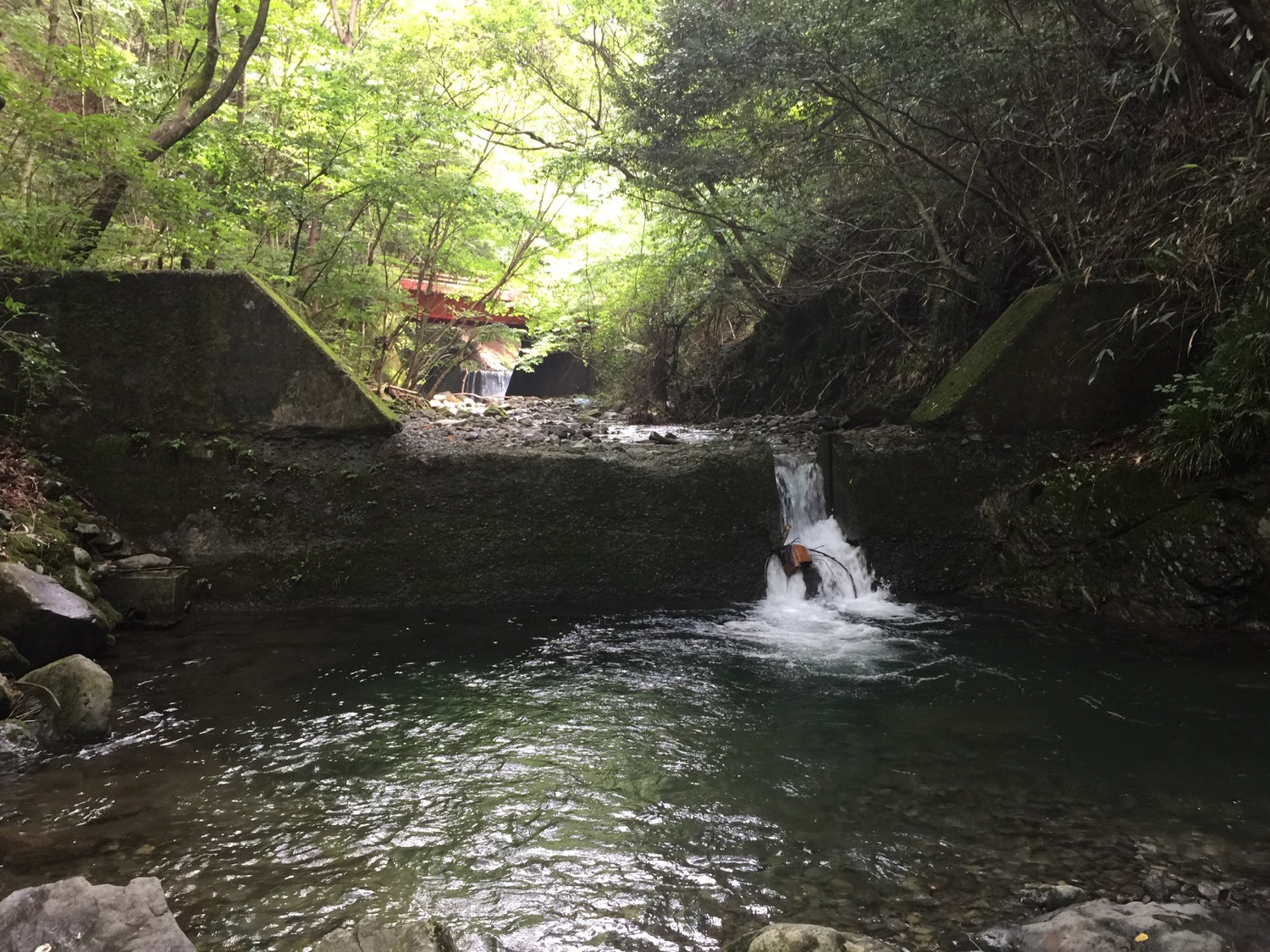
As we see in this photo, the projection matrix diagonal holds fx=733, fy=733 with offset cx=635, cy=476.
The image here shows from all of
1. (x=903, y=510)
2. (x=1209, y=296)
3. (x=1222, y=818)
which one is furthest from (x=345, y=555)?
(x=1209, y=296)

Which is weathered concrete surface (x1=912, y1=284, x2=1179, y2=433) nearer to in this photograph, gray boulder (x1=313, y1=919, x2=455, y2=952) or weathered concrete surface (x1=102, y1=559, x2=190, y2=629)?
gray boulder (x1=313, y1=919, x2=455, y2=952)

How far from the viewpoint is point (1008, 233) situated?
368 inches

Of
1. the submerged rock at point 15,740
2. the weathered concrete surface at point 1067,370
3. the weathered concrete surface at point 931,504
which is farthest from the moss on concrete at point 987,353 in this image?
the submerged rock at point 15,740

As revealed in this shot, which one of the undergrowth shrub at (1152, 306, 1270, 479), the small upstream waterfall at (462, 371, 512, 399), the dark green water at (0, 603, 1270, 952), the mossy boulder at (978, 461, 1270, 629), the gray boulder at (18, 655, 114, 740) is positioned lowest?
the dark green water at (0, 603, 1270, 952)

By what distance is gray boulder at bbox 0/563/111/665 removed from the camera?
4.83 meters

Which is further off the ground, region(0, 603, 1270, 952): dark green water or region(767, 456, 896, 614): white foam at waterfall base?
region(767, 456, 896, 614): white foam at waterfall base

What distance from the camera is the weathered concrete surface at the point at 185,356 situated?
689 cm

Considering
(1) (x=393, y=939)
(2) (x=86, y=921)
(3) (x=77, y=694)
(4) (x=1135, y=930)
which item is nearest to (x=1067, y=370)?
(4) (x=1135, y=930)

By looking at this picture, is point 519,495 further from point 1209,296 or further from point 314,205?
point 1209,296

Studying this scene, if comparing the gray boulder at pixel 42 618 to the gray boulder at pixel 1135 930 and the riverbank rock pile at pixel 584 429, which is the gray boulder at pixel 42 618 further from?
the gray boulder at pixel 1135 930

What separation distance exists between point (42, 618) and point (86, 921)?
340 cm

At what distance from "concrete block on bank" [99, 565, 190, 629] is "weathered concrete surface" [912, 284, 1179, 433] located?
25.6ft

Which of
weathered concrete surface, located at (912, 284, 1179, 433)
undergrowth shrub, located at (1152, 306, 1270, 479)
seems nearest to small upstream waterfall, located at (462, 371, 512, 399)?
weathered concrete surface, located at (912, 284, 1179, 433)

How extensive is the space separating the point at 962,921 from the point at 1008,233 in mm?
8830
